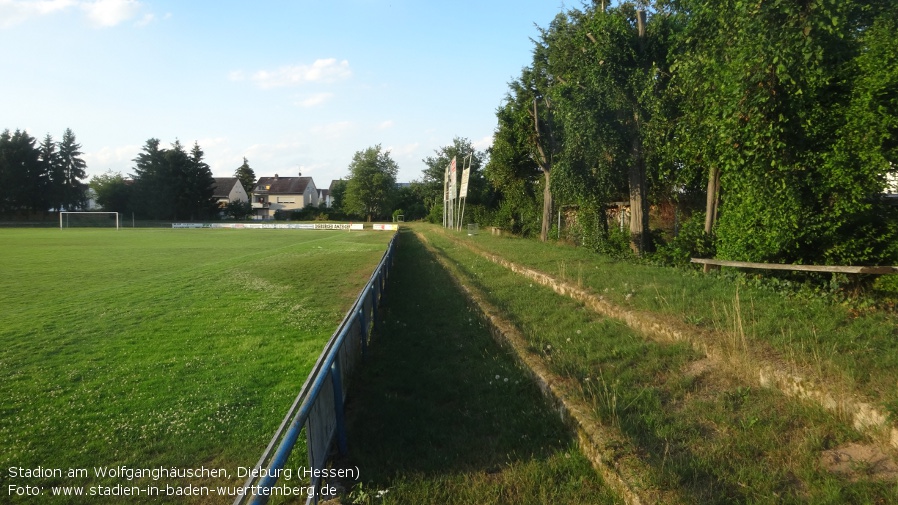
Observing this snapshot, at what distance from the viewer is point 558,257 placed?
15523mm

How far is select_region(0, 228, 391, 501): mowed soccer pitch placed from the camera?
15.4ft

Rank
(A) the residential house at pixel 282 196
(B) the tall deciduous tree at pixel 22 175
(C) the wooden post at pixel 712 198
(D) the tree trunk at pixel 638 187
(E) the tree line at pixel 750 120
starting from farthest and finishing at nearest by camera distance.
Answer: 1. (A) the residential house at pixel 282 196
2. (B) the tall deciduous tree at pixel 22 175
3. (D) the tree trunk at pixel 638 187
4. (C) the wooden post at pixel 712 198
5. (E) the tree line at pixel 750 120

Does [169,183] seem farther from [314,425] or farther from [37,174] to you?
[314,425]

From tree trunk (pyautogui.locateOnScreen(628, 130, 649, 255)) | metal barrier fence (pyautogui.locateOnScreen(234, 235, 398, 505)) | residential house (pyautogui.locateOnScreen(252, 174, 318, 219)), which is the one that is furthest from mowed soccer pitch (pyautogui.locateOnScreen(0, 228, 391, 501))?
residential house (pyautogui.locateOnScreen(252, 174, 318, 219))

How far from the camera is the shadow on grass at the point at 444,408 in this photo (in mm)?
4332

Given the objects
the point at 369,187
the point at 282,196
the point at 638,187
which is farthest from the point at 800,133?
the point at 282,196

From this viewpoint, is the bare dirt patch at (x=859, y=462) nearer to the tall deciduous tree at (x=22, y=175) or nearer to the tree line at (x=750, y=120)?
the tree line at (x=750, y=120)

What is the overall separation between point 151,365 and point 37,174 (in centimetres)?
6904

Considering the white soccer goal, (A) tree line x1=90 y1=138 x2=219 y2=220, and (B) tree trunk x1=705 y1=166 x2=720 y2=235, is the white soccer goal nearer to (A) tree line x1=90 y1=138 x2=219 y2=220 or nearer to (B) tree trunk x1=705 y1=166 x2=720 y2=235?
(A) tree line x1=90 y1=138 x2=219 y2=220

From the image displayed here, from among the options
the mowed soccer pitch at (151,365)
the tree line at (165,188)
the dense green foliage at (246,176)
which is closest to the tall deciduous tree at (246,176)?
the dense green foliage at (246,176)

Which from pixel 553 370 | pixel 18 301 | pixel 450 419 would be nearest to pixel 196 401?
pixel 450 419

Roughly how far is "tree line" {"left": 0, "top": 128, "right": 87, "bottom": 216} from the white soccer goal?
129 inches

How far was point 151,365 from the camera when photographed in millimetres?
6922

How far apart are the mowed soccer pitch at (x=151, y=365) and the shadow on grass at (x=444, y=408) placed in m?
0.92
